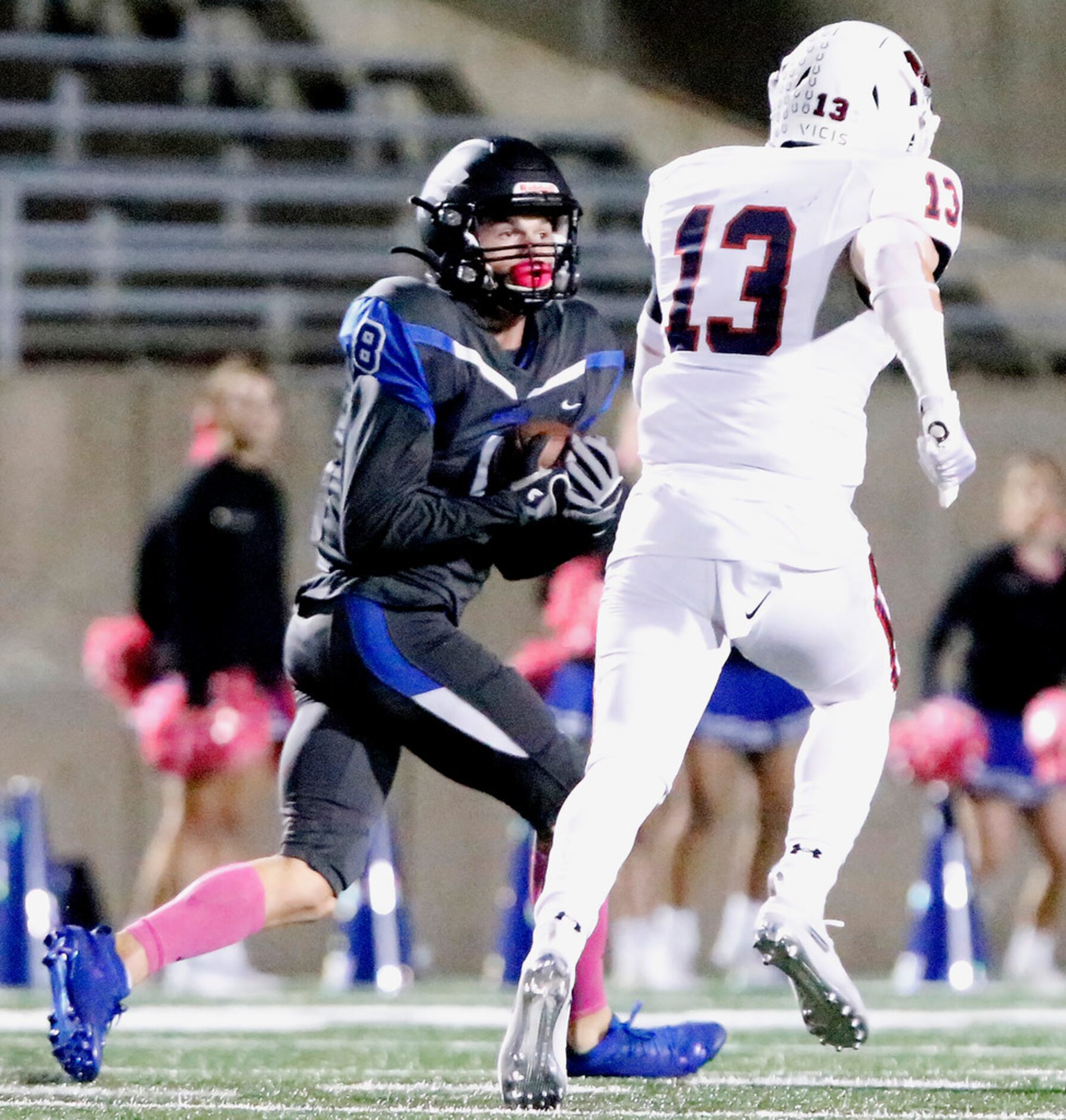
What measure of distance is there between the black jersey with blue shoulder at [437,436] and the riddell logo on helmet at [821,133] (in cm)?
52

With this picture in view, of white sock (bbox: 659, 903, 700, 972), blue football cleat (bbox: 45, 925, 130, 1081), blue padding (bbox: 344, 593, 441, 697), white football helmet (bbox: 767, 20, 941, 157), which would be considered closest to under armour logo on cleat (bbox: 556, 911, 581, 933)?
blue padding (bbox: 344, 593, 441, 697)

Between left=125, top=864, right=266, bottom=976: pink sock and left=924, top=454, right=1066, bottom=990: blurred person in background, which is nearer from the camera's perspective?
left=125, top=864, right=266, bottom=976: pink sock

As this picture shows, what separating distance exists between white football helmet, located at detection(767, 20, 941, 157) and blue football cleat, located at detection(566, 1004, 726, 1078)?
4.93 feet

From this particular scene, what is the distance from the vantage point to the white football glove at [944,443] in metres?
3.28

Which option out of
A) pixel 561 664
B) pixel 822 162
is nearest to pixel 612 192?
pixel 561 664

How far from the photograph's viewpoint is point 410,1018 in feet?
18.1

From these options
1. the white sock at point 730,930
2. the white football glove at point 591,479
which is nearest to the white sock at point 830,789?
the white football glove at point 591,479

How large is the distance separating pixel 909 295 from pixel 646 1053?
1387mm

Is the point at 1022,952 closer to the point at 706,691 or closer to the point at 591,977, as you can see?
the point at 591,977

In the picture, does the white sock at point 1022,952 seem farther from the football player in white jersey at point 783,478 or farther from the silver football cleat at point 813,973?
the silver football cleat at point 813,973

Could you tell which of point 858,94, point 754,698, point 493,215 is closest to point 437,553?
point 493,215

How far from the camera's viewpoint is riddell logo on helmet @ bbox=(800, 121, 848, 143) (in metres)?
3.58

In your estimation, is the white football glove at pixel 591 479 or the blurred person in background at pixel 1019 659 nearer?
the white football glove at pixel 591 479

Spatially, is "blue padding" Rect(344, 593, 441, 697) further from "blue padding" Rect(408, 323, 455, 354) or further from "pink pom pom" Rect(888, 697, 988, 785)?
"pink pom pom" Rect(888, 697, 988, 785)
